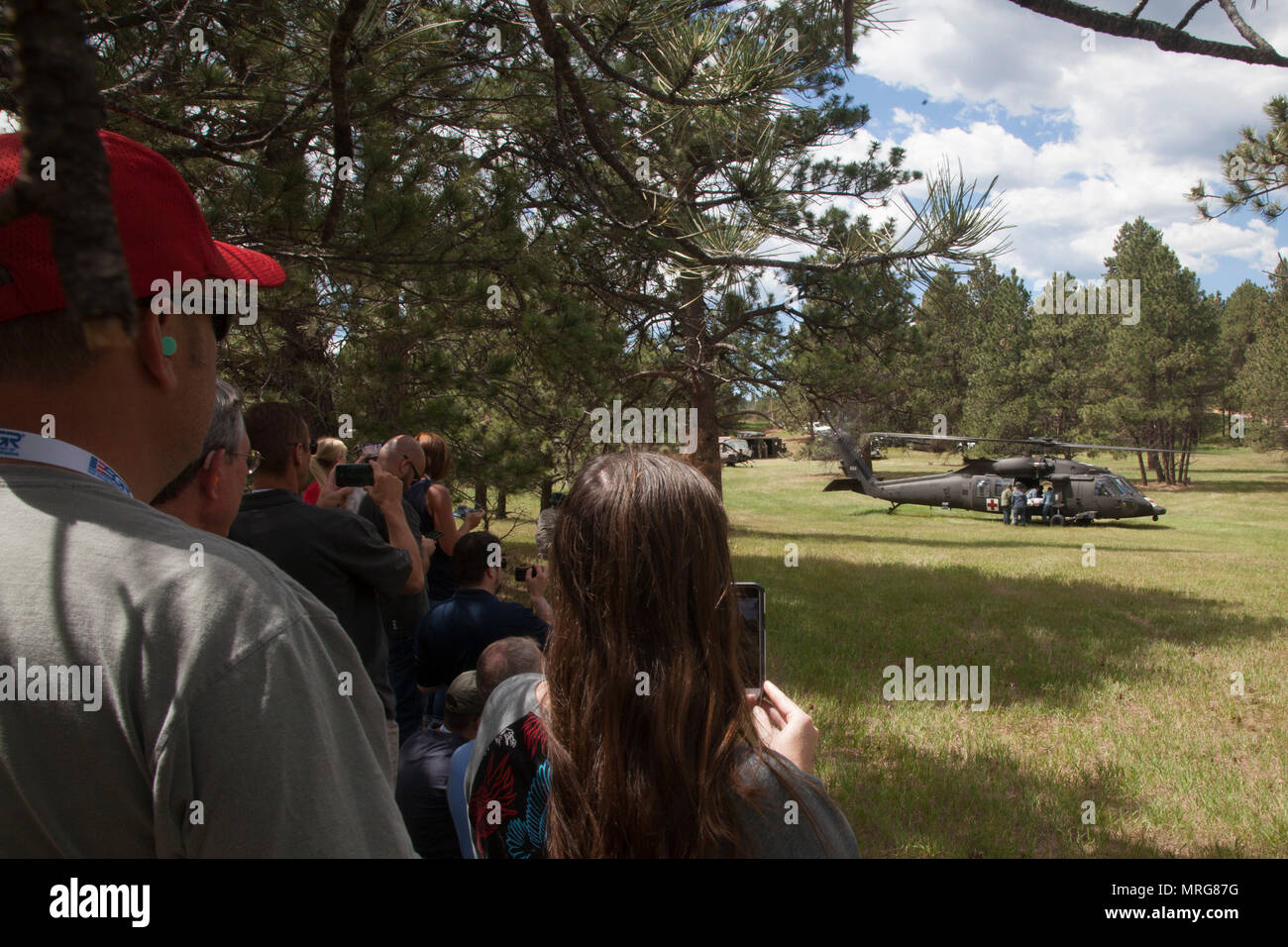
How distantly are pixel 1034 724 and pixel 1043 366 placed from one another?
40.7 metres

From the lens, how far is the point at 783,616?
10.4 m

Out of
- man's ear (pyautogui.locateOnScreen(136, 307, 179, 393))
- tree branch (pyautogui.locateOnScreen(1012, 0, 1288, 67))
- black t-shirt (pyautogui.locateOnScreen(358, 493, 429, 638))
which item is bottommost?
black t-shirt (pyautogui.locateOnScreen(358, 493, 429, 638))

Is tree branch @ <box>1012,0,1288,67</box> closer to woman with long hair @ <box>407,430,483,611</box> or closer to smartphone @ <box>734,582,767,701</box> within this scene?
smartphone @ <box>734,582,767,701</box>

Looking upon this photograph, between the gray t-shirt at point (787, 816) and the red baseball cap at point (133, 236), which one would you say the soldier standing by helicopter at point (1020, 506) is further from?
the red baseball cap at point (133, 236)

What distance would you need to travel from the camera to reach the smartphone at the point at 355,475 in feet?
12.6

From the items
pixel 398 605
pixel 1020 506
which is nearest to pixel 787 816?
pixel 398 605

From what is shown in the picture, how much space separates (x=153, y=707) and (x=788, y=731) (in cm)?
123

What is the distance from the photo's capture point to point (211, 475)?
7.97ft

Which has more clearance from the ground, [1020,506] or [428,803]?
[428,803]

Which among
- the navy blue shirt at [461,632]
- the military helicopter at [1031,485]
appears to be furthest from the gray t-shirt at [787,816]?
the military helicopter at [1031,485]

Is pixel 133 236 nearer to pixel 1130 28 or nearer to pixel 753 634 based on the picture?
pixel 753 634

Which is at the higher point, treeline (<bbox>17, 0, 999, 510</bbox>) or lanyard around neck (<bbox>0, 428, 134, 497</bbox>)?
treeline (<bbox>17, 0, 999, 510</bbox>)

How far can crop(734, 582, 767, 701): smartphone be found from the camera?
1925 mm

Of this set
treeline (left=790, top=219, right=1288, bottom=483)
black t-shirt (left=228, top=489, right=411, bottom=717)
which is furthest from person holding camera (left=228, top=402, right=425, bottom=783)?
treeline (left=790, top=219, right=1288, bottom=483)
